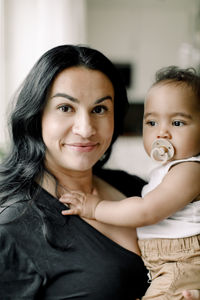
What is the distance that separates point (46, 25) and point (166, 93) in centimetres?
297

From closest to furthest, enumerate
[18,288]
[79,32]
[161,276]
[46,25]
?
[18,288]
[161,276]
[46,25]
[79,32]

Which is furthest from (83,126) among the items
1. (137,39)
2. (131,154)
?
(137,39)

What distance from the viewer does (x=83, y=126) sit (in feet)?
4.02

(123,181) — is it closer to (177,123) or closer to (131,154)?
(177,123)

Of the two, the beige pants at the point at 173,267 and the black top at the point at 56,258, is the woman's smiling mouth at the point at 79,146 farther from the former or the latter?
the beige pants at the point at 173,267

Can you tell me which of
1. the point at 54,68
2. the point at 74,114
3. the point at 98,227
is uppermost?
the point at 54,68

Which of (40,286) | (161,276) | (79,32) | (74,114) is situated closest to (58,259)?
(40,286)

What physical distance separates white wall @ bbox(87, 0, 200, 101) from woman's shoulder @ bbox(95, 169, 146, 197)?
17.9ft

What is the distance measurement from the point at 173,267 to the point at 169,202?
0.21 meters

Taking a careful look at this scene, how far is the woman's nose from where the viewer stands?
1223mm

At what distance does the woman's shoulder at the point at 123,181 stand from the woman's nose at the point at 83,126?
1.52ft

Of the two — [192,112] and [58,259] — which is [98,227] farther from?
[192,112]

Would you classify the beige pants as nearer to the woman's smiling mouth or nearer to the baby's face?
the baby's face

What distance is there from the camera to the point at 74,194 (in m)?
1.31
